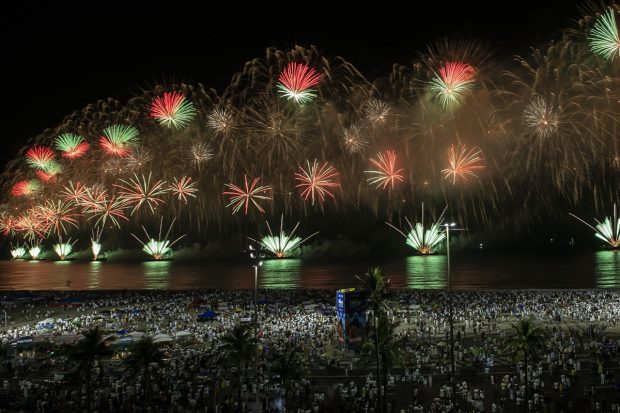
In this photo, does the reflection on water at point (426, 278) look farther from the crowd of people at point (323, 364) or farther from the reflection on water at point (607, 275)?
the crowd of people at point (323, 364)

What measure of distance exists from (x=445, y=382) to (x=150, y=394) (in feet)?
44.3

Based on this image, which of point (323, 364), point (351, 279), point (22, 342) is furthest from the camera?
point (351, 279)

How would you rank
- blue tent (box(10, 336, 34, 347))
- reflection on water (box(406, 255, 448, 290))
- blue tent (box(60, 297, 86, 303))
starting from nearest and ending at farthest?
blue tent (box(10, 336, 34, 347))
blue tent (box(60, 297, 86, 303))
reflection on water (box(406, 255, 448, 290))

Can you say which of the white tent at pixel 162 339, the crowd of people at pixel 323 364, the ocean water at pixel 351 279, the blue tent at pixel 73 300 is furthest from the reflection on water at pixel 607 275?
the blue tent at pixel 73 300

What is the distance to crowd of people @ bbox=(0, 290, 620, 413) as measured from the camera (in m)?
22.4

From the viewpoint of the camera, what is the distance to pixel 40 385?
26.0 meters

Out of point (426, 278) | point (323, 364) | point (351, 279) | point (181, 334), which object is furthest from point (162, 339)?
point (426, 278)

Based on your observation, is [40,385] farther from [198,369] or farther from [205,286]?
[205,286]

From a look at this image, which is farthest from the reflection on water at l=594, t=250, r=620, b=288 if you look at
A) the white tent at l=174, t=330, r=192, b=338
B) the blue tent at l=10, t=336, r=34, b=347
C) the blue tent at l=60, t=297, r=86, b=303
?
the blue tent at l=10, t=336, r=34, b=347

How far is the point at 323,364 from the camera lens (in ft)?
96.9

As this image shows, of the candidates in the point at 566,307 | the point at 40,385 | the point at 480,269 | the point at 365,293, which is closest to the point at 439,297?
the point at 566,307

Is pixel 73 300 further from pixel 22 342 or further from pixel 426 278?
pixel 426 278

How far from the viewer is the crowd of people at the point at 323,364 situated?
Result: 73.4ft

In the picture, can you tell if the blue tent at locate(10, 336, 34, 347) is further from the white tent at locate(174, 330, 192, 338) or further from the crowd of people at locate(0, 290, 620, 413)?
the white tent at locate(174, 330, 192, 338)
